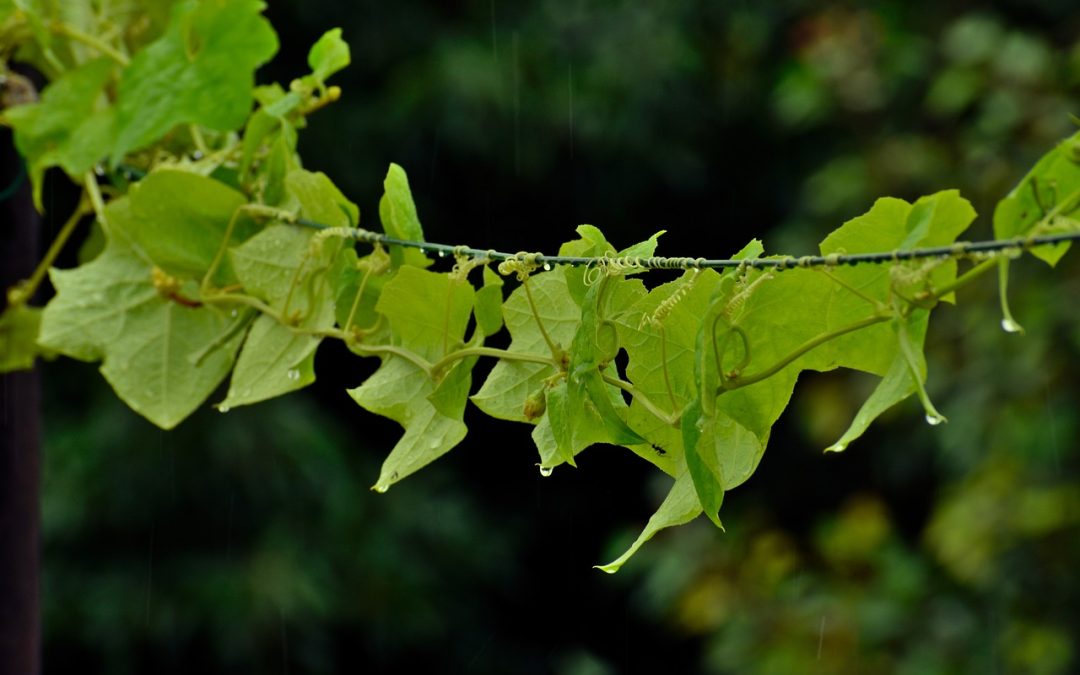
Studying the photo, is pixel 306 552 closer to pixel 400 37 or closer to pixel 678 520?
pixel 400 37

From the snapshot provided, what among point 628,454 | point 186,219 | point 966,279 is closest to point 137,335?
point 186,219

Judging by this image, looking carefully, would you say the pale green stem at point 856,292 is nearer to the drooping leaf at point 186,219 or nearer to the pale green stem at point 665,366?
the pale green stem at point 665,366

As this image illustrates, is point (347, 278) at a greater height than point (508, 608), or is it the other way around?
point (347, 278)

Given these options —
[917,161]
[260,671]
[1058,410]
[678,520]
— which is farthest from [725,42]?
[678,520]

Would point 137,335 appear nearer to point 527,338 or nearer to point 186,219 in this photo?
point 186,219

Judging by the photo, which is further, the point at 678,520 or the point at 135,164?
the point at 135,164

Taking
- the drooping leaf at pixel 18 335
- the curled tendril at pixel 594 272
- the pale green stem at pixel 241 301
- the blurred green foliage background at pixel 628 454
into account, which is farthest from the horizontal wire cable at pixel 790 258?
the blurred green foliage background at pixel 628 454

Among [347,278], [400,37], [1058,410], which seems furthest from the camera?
[400,37]
